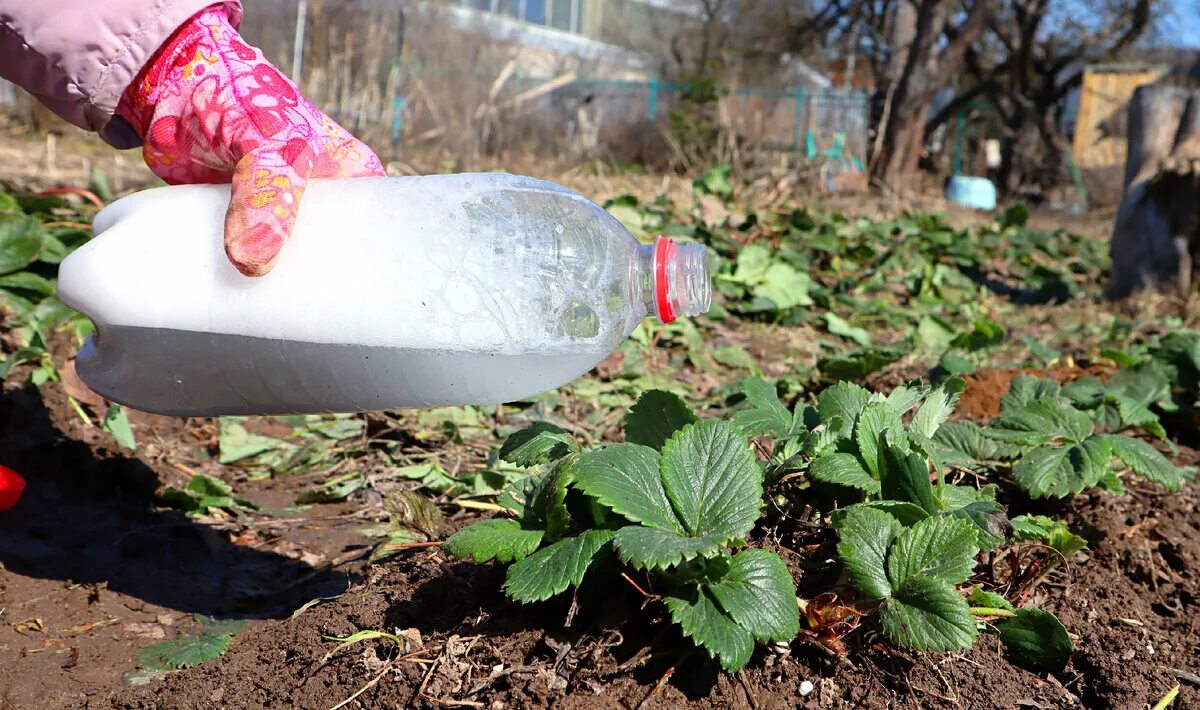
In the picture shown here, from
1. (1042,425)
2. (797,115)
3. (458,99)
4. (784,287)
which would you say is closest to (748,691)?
(1042,425)

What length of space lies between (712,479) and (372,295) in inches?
22.6

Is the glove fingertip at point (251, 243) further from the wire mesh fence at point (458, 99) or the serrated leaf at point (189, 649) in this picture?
the wire mesh fence at point (458, 99)

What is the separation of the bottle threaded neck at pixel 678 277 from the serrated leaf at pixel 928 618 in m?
0.53

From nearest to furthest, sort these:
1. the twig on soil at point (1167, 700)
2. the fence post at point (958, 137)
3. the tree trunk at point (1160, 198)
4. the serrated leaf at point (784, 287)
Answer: the twig on soil at point (1167, 700) < the serrated leaf at point (784, 287) < the tree trunk at point (1160, 198) < the fence post at point (958, 137)

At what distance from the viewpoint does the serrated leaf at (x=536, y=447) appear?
5.36 ft

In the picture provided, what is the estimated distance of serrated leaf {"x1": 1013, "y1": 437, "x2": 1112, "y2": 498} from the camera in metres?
1.97

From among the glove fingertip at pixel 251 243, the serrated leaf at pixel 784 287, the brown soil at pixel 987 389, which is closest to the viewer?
the glove fingertip at pixel 251 243

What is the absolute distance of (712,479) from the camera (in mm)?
1470

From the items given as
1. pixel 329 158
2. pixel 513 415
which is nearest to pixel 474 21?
pixel 513 415

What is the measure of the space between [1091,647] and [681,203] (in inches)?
220

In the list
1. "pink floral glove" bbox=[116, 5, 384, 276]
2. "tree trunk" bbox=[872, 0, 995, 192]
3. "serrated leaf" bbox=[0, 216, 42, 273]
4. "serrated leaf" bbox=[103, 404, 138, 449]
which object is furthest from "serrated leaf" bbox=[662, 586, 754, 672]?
"tree trunk" bbox=[872, 0, 995, 192]

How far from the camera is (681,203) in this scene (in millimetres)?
7074

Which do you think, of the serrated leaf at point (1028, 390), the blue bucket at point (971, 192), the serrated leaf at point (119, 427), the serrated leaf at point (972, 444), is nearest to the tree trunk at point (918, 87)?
the blue bucket at point (971, 192)

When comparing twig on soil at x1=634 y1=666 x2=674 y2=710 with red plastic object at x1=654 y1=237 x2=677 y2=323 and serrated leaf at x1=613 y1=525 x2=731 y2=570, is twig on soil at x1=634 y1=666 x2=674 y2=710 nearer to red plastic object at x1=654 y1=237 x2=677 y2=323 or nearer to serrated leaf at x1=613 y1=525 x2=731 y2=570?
serrated leaf at x1=613 y1=525 x2=731 y2=570
